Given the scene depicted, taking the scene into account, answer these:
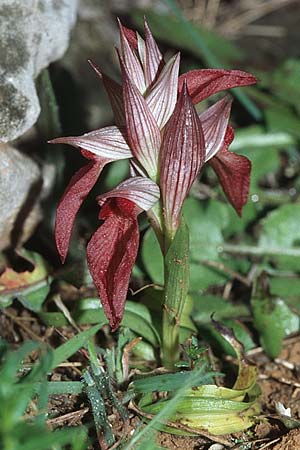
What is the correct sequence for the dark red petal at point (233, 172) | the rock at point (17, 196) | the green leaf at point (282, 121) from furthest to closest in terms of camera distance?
the green leaf at point (282, 121)
the rock at point (17, 196)
the dark red petal at point (233, 172)

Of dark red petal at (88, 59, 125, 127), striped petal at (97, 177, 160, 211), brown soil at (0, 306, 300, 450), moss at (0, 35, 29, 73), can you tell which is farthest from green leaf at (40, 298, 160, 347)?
moss at (0, 35, 29, 73)

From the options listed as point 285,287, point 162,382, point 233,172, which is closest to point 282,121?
point 285,287

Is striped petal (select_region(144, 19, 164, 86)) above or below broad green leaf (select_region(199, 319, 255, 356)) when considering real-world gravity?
above

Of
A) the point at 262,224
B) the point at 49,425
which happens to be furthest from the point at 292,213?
the point at 49,425

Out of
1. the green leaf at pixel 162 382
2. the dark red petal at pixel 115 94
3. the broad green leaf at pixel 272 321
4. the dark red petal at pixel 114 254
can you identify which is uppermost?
the dark red petal at pixel 115 94

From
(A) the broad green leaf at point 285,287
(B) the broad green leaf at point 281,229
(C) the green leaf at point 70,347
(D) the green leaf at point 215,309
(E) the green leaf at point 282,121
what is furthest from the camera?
(E) the green leaf at point 282,121

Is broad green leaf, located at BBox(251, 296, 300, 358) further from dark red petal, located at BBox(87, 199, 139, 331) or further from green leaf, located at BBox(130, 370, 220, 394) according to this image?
dark red petal, located at BBox(87, 199, 139, 331)

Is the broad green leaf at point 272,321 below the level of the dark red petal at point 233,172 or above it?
below

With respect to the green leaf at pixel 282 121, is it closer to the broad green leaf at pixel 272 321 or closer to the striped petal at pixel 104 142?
the broad green leaf at pixel 272 321

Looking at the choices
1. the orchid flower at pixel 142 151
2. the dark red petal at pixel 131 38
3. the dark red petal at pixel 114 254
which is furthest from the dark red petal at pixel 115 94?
the dark red petal at pixel 114 254
